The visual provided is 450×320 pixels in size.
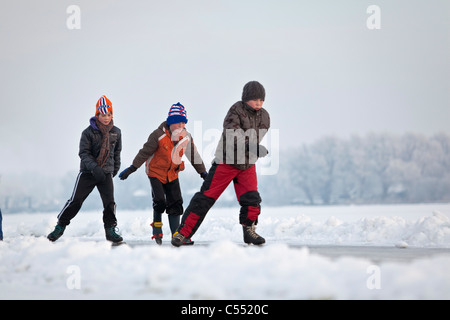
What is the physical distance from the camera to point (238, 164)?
6.50 metres

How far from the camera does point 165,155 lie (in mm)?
7836

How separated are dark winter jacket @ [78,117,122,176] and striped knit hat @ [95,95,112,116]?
169 millimetres

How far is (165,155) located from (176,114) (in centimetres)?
61

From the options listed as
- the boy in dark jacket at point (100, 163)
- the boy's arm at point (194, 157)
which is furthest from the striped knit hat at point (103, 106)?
the boy's arm at point (194, 157)

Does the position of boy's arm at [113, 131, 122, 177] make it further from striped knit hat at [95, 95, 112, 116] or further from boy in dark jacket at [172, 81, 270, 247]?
boy in dark jacket at [172, 81, 270, 247]

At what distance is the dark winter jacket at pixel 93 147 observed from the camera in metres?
7.92

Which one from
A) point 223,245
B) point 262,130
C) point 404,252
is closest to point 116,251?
point 223,245

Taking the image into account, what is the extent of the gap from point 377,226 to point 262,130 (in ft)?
9.55

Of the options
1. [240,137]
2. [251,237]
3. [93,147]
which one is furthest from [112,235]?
[240,137]

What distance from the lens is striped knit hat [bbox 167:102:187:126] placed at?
25.7 feet

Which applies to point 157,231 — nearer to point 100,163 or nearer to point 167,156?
point 167,156
